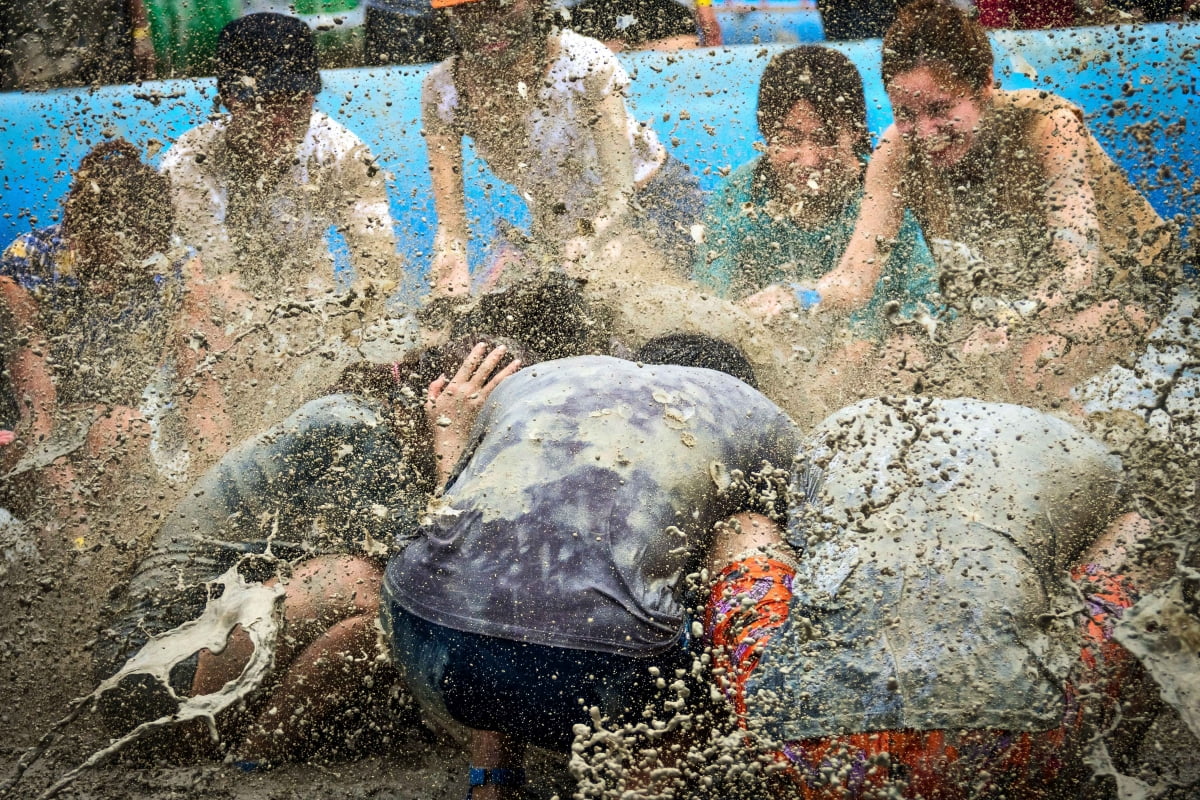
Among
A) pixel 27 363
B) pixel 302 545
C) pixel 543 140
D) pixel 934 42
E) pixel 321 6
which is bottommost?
pixel 302 545

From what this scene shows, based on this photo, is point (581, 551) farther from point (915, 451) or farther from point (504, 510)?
point (915, 451)

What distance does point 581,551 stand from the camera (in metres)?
1.49

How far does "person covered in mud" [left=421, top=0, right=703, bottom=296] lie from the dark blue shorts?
3.93 ft

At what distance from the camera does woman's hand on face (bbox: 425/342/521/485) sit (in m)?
1.97

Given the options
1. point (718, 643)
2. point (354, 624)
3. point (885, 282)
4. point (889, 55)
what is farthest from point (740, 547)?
point (889, 55)

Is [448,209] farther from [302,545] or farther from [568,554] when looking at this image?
[568,554]

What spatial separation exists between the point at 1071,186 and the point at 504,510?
67.3 inches

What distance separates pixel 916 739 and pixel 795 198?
1569mm

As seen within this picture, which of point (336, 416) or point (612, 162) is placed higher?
point (612, 162)

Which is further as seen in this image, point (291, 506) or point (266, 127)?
point (266, 127)

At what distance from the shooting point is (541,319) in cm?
229

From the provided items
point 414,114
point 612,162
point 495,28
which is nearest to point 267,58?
point 414,114

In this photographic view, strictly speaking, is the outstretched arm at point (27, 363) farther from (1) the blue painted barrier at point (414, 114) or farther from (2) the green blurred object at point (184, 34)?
(2) the green blurred object at point (184, 34)

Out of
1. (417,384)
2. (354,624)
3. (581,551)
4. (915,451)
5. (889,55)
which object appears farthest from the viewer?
(889,55)
